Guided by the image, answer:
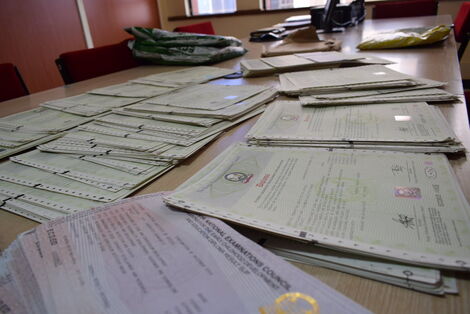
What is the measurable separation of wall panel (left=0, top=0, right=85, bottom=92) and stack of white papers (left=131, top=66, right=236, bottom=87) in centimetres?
204

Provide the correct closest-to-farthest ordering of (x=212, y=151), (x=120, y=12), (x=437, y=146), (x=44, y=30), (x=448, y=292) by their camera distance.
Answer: (x=448, y=292)
(x=437, y=146)
(x=212, y=151)
(x=44, y=30)
(x=120, y=12)

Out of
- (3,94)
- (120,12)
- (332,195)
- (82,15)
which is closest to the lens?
(332,195)

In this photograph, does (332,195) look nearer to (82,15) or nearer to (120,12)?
(82,15)

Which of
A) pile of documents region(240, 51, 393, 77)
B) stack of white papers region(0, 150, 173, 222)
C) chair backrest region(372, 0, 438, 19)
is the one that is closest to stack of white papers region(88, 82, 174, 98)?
pile of documents region(240, 51, 393, 77)

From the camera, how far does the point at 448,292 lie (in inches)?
11.7

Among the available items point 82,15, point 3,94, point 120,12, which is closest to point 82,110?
point 3,94

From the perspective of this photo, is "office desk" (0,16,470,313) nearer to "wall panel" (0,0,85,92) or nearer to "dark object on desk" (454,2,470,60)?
"dark object on desk" (454,2,470,60)

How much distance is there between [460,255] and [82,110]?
3.32ft

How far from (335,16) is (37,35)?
8.32 feet

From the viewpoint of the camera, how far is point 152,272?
0.34 meters

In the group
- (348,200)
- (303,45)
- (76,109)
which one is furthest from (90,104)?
(303,45)

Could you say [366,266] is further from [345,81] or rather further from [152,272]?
[345,81]

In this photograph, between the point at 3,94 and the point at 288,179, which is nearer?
the point at 288,179

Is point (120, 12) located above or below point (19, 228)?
above
